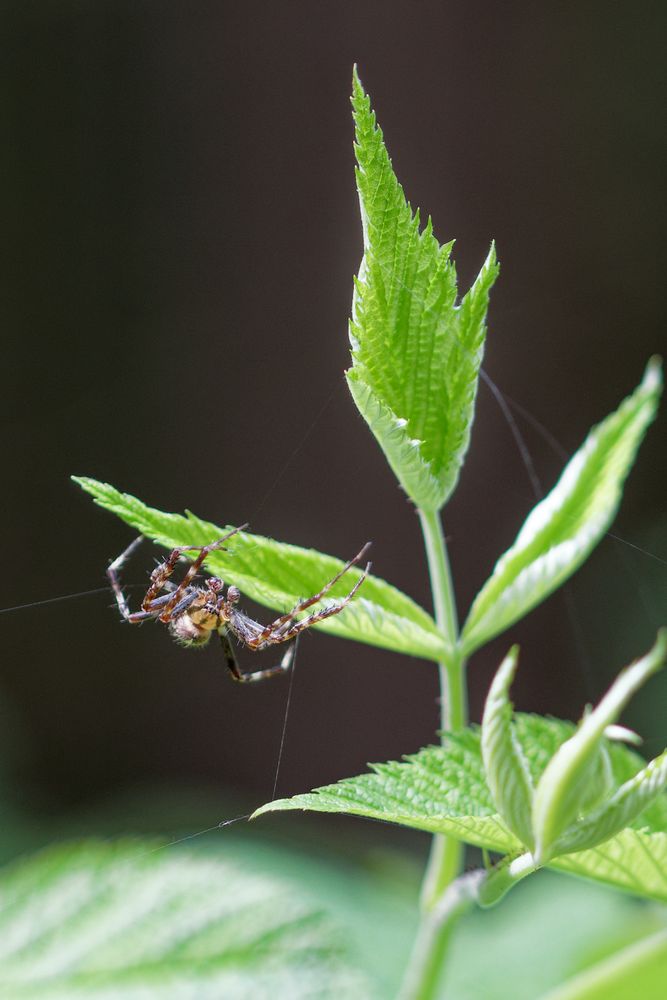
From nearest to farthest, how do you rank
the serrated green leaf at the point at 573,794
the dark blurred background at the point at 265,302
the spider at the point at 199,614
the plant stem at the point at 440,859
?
the serrated green leaf at the point at 573,794, the plant stem at the point at 440,859, the spider at the point at 199,614, the dark blurred background at the point at 265,302

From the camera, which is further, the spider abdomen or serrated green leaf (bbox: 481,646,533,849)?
the spider abdomen

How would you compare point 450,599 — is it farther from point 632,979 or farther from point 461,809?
point 632,979

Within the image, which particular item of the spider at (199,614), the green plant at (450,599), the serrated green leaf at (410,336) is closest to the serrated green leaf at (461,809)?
the green plant at (450,599)

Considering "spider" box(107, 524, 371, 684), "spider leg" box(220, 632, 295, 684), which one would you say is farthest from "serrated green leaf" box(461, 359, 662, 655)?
"spider leg" box(220, 632, 295, 684)

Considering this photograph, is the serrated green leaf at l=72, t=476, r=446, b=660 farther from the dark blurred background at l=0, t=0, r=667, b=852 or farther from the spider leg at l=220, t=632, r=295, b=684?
the dark blurred background at l=0, t=0, r=667, b=852

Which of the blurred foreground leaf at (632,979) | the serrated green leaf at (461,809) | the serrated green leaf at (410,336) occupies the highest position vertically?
the serrated green leaf at (410,336)

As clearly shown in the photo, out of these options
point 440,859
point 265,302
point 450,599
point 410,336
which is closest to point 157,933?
point 440,859

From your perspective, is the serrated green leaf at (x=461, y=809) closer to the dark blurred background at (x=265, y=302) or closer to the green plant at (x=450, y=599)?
the green plant at (x=450, y=599)
